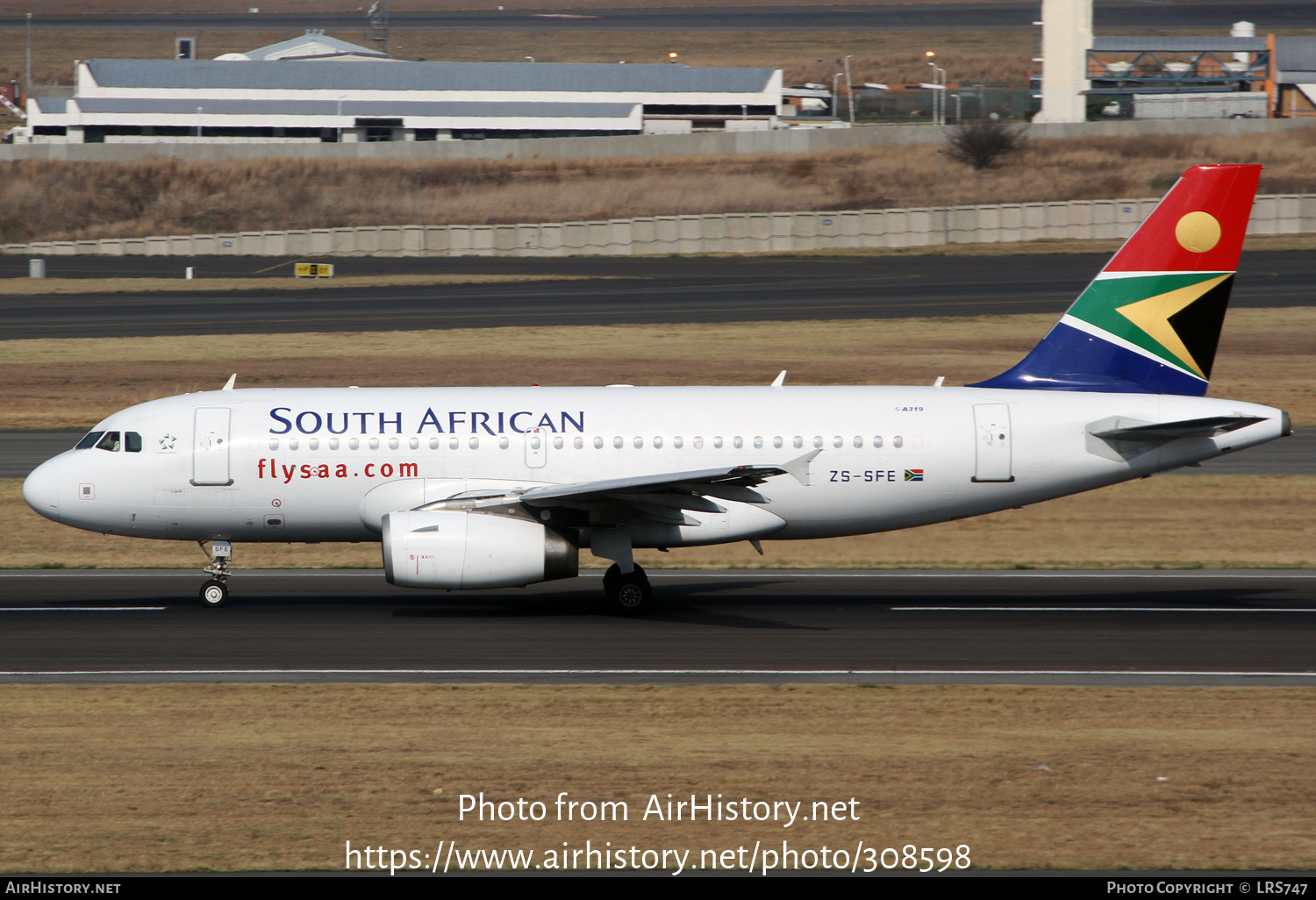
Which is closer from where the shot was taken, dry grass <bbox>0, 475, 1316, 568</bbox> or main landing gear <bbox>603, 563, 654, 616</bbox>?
main landing gear <bbox>603, 563, 654, 616</bbox>

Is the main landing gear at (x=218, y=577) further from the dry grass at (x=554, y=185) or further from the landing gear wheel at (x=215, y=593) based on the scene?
the dry grass at (x=554, y=185)

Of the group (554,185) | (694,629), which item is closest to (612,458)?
(694,629)

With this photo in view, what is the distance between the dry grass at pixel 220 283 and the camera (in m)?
72.1

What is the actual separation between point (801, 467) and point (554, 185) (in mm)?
88407

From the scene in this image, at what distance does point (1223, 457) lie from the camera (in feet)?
131

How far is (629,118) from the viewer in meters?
127

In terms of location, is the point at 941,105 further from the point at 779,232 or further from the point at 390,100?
the point at 390,100

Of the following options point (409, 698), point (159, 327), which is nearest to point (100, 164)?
point (159, 327)

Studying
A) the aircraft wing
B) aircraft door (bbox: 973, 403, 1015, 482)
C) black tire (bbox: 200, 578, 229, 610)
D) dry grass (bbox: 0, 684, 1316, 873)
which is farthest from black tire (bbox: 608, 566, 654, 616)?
black tire (bbox: 200, 578, 229, 610)

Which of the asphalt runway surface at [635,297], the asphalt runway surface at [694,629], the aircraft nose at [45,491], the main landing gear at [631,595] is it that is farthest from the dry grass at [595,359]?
the main landing gear at [631,595]

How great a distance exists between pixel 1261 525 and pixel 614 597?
16.7 m

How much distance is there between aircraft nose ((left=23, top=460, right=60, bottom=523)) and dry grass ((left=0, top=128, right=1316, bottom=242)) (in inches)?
3164

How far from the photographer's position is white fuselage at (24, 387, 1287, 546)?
24828 mm

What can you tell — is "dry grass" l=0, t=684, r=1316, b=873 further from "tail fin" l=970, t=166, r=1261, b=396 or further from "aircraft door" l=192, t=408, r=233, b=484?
"tail fin" l=970, t=166, r=1261, b=396
